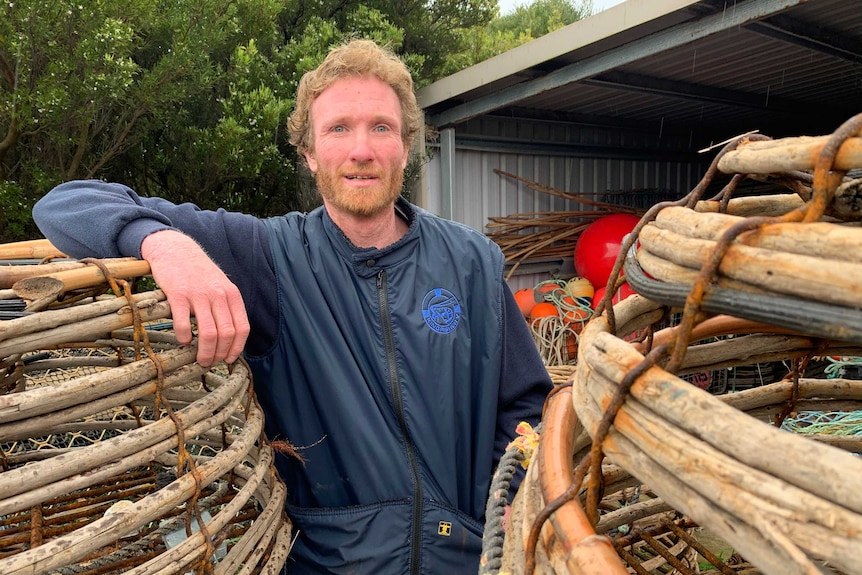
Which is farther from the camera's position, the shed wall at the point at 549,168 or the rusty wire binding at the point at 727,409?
the shed wall at the point at 549,168

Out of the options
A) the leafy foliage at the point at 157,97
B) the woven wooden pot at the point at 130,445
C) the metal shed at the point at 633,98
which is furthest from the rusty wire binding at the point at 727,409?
the leafy foliage at the point at 157,97

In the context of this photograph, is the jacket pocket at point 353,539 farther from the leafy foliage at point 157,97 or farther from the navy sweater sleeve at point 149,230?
the leafy foliage at point 157,97

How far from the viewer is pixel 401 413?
1213 mm

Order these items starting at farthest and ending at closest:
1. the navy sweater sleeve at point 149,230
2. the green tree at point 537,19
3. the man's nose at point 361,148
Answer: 1. the green tree at point 537,19
2. the man's nose at point 361,148
3. the navy sweater sleeve at point 149,230

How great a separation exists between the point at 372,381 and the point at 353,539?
32cm

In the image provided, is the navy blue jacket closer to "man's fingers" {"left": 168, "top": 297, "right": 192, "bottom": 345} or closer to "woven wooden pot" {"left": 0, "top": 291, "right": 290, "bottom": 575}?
"woven wooden pot" {"left": 0, "top": 291, "right": 290, "bottom": 575}

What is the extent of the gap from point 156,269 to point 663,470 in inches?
30.1

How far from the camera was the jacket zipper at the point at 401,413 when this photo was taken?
1.16m

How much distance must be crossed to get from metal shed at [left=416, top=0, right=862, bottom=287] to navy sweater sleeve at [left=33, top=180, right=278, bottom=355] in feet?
7.73

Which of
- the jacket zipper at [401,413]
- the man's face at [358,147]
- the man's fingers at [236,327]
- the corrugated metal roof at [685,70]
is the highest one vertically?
the corrugated metal roof at [685,70]

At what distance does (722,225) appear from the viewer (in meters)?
0.44

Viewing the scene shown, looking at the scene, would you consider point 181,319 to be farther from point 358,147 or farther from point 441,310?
point 358,147

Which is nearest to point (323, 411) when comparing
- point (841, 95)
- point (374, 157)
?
point (374, 157)

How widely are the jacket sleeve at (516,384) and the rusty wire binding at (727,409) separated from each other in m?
0.73
